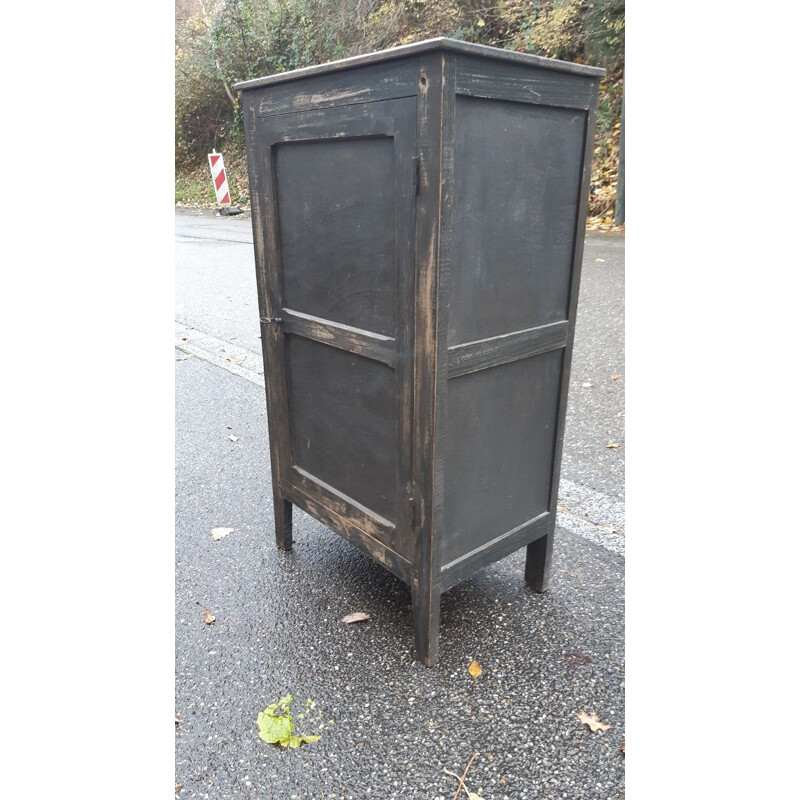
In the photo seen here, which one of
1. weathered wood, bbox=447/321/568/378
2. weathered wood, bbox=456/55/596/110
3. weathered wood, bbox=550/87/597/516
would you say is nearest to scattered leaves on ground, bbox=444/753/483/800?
weathered wood, bbox=550/87/597/516

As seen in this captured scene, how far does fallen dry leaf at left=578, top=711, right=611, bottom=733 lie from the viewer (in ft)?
6.13

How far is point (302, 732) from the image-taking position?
6.19 ft

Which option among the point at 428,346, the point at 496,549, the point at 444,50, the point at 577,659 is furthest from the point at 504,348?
the point at 577,659

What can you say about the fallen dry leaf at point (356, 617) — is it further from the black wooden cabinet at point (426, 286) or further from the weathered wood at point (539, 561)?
the weathered wood at point (539, 561)

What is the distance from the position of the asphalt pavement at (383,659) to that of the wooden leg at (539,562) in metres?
0.05

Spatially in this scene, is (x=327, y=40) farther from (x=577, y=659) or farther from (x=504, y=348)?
(x=577, y=659)

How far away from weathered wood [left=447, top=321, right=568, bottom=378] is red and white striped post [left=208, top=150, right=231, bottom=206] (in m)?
12.3

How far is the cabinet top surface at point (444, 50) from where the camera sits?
60.7 inches

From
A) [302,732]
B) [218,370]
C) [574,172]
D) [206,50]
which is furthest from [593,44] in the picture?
Answer: [206,50]

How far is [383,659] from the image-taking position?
2.16 metres

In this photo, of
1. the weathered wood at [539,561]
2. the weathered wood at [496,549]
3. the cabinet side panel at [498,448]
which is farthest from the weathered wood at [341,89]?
the weathered wood at [539,561]

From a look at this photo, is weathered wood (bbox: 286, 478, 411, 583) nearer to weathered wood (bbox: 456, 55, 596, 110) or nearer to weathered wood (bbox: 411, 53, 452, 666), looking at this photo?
weathered wood (bbox: 411, 53, 452, 666)

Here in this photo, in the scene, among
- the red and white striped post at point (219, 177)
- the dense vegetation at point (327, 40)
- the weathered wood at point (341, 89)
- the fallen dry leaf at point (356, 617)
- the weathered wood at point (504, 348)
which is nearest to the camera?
the weathered wood at point (341, 89)

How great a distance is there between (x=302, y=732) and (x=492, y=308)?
1.29 metres
